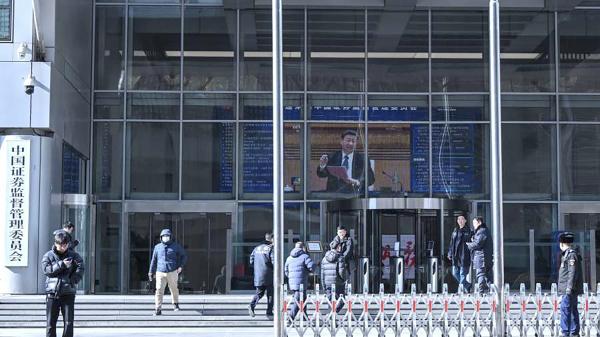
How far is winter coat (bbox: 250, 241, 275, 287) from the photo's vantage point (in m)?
18.7

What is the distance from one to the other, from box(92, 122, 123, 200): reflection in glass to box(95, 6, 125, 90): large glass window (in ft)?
3.75

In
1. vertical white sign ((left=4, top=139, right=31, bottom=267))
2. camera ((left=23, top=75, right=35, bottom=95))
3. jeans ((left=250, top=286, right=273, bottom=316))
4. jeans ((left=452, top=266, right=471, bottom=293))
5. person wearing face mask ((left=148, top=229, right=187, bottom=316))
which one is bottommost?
jeans ((left=250, top=286, right=273, bottom=316))

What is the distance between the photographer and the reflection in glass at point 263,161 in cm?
2702

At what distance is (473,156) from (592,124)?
340 centimetres

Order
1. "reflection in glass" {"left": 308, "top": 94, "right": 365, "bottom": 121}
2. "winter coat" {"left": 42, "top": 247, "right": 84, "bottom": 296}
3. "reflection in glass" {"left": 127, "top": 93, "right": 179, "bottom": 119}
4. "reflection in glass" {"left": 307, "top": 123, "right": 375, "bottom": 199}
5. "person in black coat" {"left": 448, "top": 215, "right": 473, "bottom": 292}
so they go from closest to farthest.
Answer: "winter coat" {"left": 42, "top": 247, "right": 84, "bottom": 296}
"person in black coat" {"left": 448, "top": 215, "right": 473, "bottom": 292}
"reflection in glass" {"left": 307, "top": 123, "right": 375, "bottom": 199}
"reflection in glass" {"left": 127, "top": 93, "right": 179, "bottom": 119}
"reflection in glass" {"left": 308, "top": 94, "right": 365, "bottom": 121}

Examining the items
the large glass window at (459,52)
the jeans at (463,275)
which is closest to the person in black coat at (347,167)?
the large glass window at (459,52)

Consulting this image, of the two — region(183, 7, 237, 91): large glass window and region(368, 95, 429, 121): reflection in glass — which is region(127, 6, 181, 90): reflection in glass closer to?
region(183, 7, 237, 91): large glass window

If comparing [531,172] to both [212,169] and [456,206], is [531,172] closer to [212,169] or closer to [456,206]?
[456,206]

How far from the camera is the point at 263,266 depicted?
1877cm

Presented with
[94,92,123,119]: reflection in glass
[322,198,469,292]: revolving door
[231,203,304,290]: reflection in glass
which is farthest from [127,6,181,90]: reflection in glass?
[322,198,469,292]: revolving door

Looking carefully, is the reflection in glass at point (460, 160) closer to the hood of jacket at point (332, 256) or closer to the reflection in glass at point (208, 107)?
the reflection in glass at point (208, 107)

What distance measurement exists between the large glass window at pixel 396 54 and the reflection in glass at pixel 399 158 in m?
1.14

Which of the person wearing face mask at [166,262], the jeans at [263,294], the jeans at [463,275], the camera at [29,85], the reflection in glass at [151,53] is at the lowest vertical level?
the jeans at [263,294]

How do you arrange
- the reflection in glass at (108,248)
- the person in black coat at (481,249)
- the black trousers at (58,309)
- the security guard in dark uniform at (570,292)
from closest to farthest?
the black trousers at (58,309)
the security guard in dark uniform at (570,292)
the person in black coat at (481,249)
the reflection in glass at (108,248)
